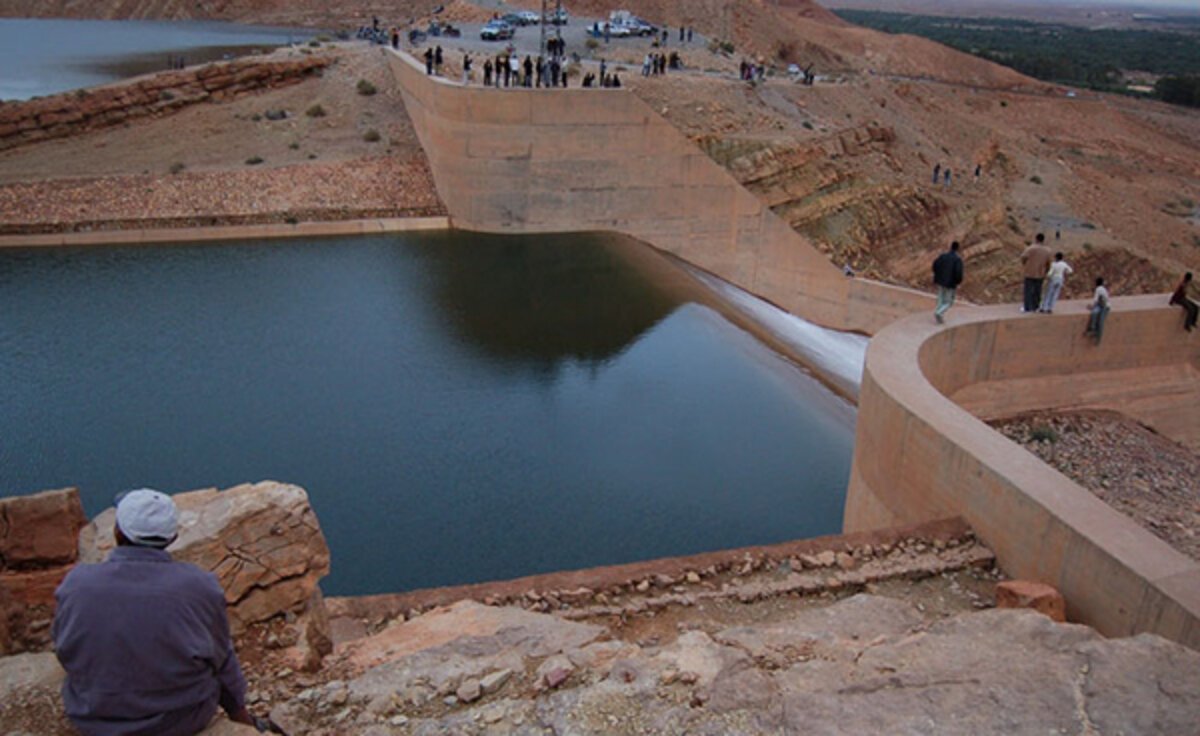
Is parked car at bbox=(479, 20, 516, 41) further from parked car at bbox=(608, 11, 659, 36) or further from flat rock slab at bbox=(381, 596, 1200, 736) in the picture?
flat rock slab at bbox=(381, 596, 1200, 736)

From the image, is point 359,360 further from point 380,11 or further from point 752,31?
point 380,11

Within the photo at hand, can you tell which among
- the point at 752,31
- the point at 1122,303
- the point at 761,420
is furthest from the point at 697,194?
the point at 752,31

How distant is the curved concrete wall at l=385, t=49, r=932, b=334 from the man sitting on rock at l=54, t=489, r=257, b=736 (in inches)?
732

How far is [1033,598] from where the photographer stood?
19.9 ft

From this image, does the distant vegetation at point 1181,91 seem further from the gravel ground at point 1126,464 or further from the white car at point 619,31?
the gravel ground at point 1126,464

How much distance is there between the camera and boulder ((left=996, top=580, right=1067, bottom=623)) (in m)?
6.07

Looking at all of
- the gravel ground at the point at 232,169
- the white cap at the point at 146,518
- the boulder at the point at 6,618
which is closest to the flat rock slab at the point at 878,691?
the white cap at the point at 146,518

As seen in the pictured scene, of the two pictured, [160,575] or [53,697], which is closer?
[160,575]

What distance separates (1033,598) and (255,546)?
4685 mm

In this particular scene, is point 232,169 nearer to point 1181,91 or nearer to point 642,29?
point 642,29

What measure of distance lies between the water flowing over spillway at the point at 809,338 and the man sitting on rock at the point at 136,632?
14.0 metres

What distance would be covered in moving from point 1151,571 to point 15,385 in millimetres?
14085

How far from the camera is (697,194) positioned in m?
22.5

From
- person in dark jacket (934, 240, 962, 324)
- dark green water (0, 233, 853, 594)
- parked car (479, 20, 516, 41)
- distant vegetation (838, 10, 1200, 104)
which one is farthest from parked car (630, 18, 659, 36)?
distant vegetation (838, 10, 1200, 104)
